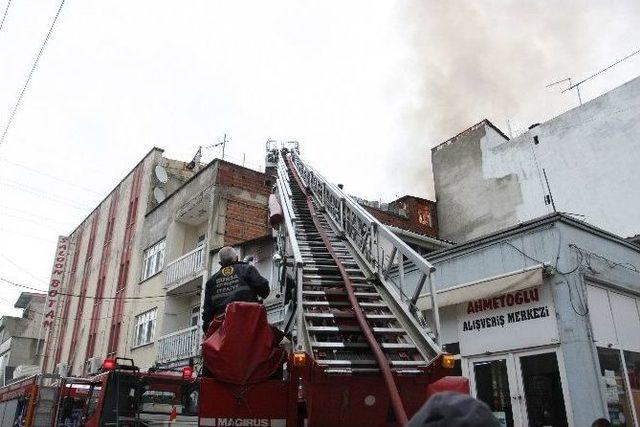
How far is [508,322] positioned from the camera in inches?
401

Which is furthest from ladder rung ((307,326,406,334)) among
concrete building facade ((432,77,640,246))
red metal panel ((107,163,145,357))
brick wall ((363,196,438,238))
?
red metal panel ((107,163,145,357))

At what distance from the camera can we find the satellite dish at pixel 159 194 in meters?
28.0

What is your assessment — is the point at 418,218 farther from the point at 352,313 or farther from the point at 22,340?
the point at 22,340

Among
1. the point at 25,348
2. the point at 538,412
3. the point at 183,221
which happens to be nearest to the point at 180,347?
the point at 183,221

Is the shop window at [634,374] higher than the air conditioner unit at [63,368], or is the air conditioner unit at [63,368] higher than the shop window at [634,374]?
the air conditioner unit at [63,368]

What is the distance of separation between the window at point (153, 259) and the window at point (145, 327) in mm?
1939

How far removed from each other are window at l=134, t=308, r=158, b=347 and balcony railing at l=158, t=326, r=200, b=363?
1995 millimetres

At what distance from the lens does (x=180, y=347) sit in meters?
20.0

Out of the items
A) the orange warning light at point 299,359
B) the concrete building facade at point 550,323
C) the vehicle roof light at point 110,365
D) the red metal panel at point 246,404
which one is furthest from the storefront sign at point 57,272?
the orange warning light at point 299,359

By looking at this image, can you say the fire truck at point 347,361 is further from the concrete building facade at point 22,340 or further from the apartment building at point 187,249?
the concrete building facade at point 22,340

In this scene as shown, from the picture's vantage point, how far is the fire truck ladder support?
541 centimetres

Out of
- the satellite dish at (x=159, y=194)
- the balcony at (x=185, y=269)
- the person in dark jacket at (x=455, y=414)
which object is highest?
the satellite dish at (x=159, y=194)

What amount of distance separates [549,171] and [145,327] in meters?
19.1

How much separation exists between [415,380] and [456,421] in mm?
3865
